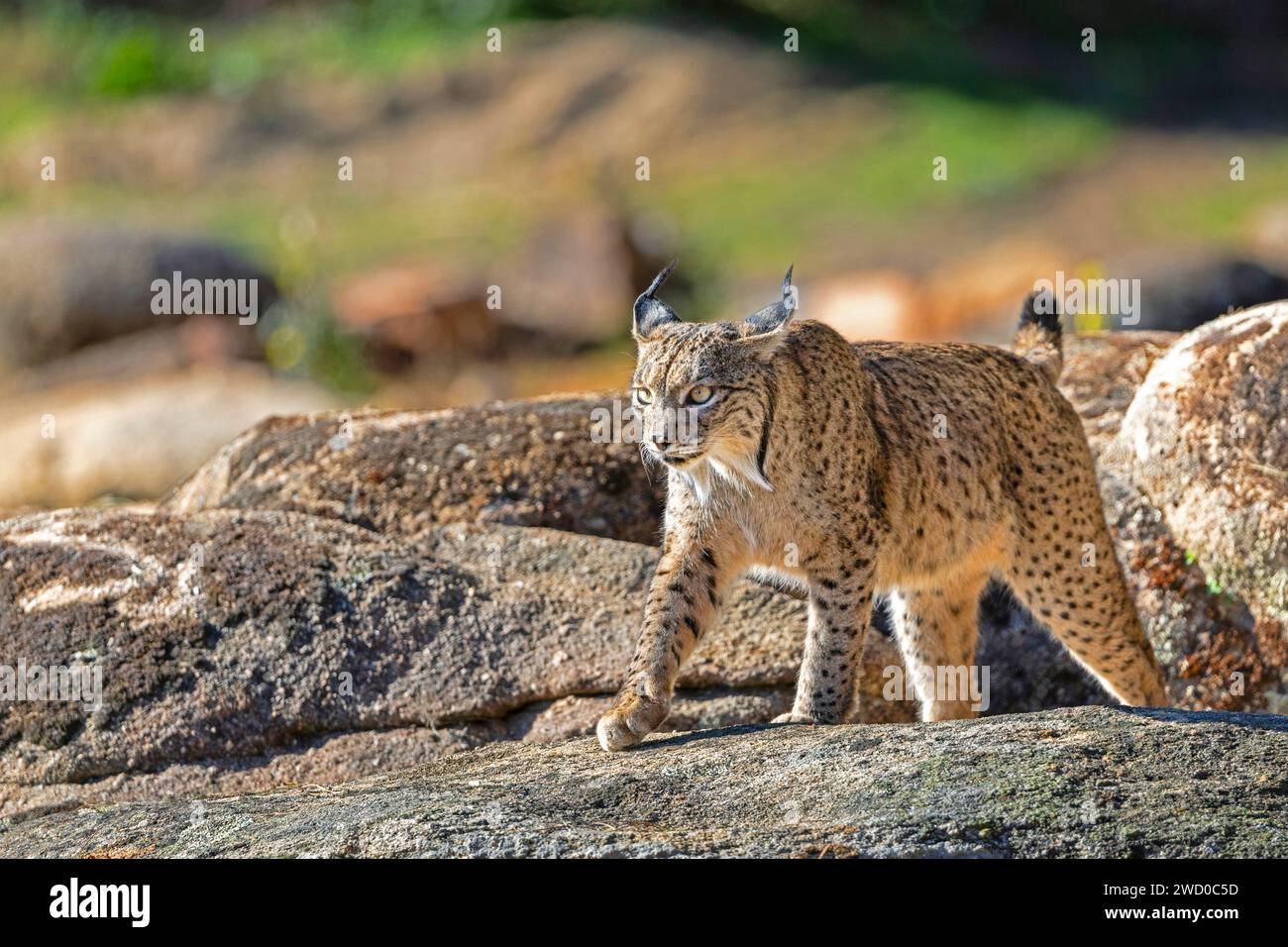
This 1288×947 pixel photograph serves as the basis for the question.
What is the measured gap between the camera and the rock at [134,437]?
50.3 ft

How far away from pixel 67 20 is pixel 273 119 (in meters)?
5.27

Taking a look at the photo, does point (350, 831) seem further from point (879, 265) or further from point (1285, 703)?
point (879, 265)

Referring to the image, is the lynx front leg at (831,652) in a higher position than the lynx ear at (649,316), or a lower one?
lower

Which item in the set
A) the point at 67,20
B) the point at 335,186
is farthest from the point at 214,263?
the point at 67,20

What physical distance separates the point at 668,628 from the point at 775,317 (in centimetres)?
126

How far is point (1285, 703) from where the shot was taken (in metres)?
8.57

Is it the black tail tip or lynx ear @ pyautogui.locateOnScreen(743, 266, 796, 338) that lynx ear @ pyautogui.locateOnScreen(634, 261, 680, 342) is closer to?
lynx ear @ pyautogui.locateOnScreen(743, 266, 796, 338)

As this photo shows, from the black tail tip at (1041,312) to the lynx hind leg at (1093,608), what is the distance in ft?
3.37

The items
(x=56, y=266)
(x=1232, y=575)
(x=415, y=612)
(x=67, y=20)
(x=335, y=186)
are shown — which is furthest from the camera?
(x=67, y=20)

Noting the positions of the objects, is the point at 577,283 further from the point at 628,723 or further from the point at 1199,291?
the point at 628,723

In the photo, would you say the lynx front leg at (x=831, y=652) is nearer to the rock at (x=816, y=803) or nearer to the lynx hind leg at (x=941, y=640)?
the rock at (x=816, y=803)

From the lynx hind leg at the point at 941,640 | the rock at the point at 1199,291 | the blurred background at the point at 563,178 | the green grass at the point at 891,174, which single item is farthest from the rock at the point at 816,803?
the green grass at the point at 891,174
